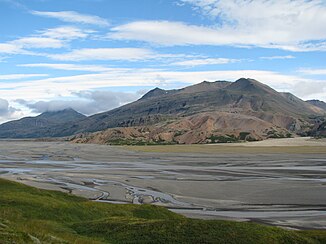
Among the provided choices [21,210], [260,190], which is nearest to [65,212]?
[21,210]

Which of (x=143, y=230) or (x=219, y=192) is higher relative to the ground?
(x=143, y=230)

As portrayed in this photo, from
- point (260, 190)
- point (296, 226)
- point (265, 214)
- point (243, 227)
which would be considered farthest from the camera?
point (260, 190)

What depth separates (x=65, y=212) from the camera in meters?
29.3

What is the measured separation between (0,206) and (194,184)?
3450 cm

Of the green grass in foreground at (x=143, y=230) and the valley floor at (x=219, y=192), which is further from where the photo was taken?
the valley floor at (x=219, y=192)

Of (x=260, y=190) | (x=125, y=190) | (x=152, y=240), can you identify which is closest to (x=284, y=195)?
(x=260, y=190)

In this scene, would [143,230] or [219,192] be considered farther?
[219,192]

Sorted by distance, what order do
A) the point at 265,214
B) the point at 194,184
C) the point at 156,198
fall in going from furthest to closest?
the point at 194,184 < the point at 156,198 < the point at 265,214

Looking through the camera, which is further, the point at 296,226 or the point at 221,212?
the point at 221,212

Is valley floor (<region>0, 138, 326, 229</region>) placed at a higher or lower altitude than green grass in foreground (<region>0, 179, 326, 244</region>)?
lower

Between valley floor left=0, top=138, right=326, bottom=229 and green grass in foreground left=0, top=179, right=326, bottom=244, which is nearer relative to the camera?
green grass in foreground left=0, top=179, right=326, bottom=244

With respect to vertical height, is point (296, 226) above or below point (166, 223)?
below

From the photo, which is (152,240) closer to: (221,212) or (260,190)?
(221,212)

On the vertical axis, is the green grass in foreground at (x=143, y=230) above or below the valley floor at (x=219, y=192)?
above
